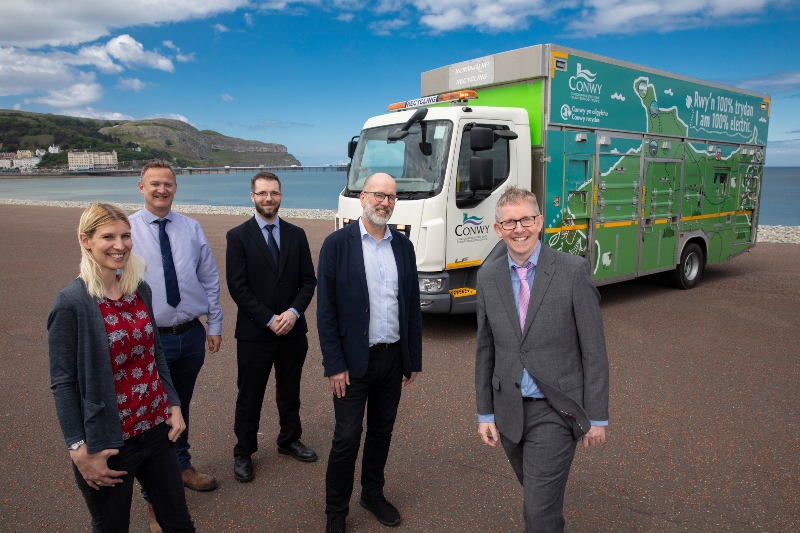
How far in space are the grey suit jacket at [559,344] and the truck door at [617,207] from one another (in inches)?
234

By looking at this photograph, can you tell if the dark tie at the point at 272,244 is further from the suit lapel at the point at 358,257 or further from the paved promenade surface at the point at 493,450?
the paved promenade surface at the point at 493,450

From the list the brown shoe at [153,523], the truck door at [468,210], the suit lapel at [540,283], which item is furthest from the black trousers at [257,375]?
the truck door at [468,210]

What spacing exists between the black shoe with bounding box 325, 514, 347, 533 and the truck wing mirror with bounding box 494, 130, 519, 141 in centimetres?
489

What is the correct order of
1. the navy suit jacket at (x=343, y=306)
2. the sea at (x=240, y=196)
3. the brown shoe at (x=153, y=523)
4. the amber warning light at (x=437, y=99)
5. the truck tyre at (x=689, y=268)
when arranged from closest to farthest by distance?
1. the navy suit jacket at (x=343, y=306)
2. the brown shoe at (x=153, y=523)
3. the amber warning light at (x=437, y=99)
4. the truck tyre at (x=689, y=268)
5. the sea at (x=240, y=196)

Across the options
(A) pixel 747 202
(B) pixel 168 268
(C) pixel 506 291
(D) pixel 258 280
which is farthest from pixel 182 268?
(A) pixel 747 202

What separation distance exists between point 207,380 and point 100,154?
188 metres

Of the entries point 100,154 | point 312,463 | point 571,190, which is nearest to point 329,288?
point 312,463

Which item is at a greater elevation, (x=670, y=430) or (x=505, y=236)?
(x=505, y=236)

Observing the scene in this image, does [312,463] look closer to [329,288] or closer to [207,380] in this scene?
[329,288]

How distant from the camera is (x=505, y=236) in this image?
246cm

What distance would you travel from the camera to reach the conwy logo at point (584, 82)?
24.2ft

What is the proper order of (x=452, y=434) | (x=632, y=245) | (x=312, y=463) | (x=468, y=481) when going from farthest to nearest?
(x=632, y=245) → (x=452, y=434) → (x=312, y=463) → (x=468, y=481)

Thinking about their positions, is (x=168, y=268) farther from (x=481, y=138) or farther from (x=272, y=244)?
(x=481, y=138)

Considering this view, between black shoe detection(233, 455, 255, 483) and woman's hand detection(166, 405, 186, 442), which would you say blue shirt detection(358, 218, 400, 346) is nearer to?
woman's hand detection(166, 405, 186, 442)
